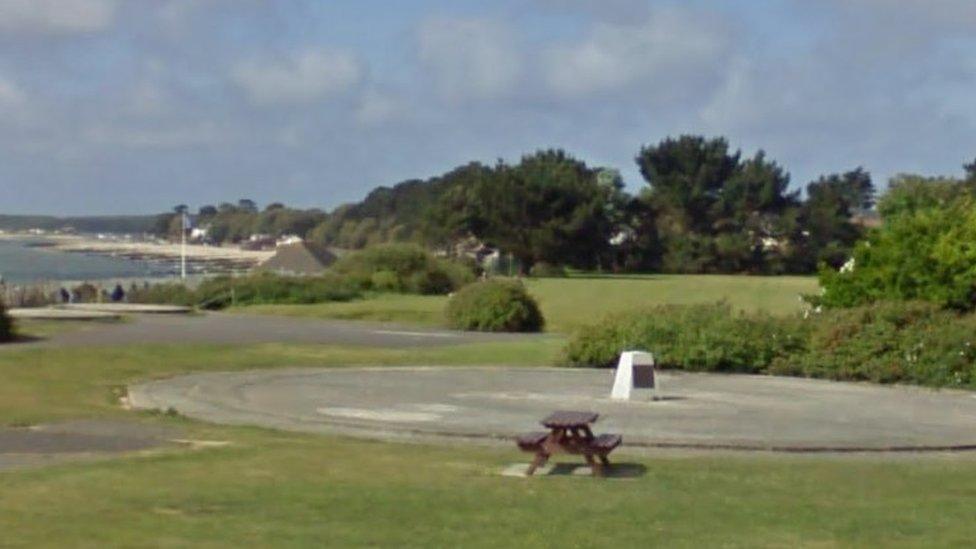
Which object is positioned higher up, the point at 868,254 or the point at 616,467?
the point at 868,254

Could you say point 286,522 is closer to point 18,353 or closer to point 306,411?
point 306,411

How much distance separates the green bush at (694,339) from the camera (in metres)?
32.8

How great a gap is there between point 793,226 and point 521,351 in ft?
235

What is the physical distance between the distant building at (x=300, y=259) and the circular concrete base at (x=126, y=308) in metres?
30.0

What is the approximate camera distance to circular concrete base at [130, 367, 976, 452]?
21.8 meters

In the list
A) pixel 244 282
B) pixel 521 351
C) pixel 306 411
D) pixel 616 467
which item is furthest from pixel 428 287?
pixel 616 467

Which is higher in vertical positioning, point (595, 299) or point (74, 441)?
point (595, 299)

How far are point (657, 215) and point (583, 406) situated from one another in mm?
88763

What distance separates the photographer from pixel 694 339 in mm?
32938

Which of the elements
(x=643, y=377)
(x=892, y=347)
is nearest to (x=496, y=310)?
(x=892, y=347)

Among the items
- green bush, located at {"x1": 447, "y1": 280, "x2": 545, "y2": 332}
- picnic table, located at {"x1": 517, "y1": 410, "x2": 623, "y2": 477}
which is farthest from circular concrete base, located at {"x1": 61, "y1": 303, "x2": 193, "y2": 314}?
picnic table, located at {"x1": 517, "y1": 410, "x2": 623, "y2": 477}

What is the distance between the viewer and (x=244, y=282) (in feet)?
222

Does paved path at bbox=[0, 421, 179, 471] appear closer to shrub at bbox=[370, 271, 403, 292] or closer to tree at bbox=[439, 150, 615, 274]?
shrub at bbox=[370, 271, 403, 292]

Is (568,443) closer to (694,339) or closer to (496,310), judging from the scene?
(694,339)
